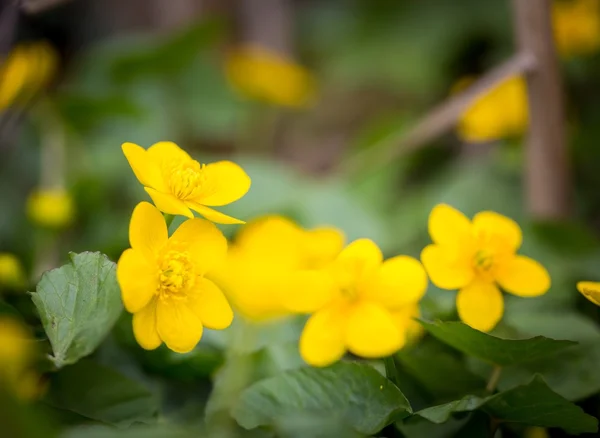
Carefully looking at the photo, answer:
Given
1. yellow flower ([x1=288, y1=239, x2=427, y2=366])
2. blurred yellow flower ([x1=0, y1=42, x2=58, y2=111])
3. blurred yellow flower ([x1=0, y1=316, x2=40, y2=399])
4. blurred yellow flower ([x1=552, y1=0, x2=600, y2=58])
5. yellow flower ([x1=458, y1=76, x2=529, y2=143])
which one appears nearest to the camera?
blurred yellow flower ([x1=0, y1=316, x2=40, y2=399])

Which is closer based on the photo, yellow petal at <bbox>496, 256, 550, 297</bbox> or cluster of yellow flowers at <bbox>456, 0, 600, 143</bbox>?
yellow petal at <bbox>496, 256, 550, 297</bbox>

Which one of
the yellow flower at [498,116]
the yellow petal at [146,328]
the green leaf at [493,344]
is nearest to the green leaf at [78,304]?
the yellow petal at [146,328]

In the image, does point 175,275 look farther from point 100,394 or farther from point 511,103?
point 511,103

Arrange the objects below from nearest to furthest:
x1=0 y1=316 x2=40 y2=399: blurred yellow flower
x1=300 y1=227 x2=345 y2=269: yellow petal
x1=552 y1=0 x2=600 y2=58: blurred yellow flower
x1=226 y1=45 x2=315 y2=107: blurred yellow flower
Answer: x1=0 y1=316 x2=40 y2=399: blurred yellow flower < x1=300 y1=227 x2=345 y2=269: yellow petal < x1=552 y1=0 x2=600 y2=58: blurred yellow flower < x1=226 y1=45 x2=315 y2=107: blurred yellow flower

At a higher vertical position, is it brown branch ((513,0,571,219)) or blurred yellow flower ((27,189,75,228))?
brown branch ((513,0,571,219))

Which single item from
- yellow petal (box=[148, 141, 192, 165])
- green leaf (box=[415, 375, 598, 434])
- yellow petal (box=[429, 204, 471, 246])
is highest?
yellow petal (box=[429, 204, 471, 246])

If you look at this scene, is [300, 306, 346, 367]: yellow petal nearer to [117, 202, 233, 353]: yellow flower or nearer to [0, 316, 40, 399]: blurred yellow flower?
[117, 202, 233, 353]: yellow flower

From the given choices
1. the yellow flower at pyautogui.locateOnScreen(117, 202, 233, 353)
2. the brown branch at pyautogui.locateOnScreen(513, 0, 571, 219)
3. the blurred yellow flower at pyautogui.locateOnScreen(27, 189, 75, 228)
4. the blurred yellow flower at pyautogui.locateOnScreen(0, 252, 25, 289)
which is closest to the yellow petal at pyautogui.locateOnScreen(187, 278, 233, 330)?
the yellow flower at pyautogui.locateOnScreen(117, 202, 233, 353)

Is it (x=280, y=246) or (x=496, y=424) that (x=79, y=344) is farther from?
(x=496, y=424)
